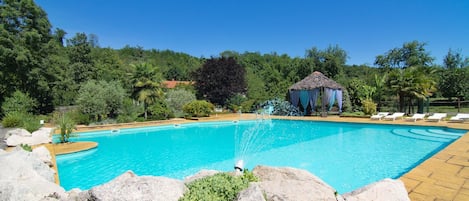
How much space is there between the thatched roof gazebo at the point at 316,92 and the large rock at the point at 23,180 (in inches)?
597

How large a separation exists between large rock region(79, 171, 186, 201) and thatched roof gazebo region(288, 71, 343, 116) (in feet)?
51.0

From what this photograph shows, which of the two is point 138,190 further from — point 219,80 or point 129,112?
point 219,80

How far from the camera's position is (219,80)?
20.9m

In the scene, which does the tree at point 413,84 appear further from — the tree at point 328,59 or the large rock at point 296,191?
the large rock at point 296,191

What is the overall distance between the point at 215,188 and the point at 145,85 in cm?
1482

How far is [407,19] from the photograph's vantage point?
15.3 m

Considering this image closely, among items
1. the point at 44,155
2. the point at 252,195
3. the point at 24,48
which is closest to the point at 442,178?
the point at 252,195

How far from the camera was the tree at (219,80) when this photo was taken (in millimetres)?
21000

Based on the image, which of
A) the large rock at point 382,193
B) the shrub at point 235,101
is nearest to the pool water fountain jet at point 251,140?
the large rock at point 382,193

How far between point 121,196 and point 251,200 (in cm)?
112

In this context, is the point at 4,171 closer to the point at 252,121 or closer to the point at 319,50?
the point at 252,121

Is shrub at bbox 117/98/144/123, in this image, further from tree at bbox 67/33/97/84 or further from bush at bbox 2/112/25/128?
tree at bbox 67/33/97/84

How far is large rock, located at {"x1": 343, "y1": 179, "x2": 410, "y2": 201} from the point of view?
262 centimetres

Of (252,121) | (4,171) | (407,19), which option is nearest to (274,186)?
(4,171)
